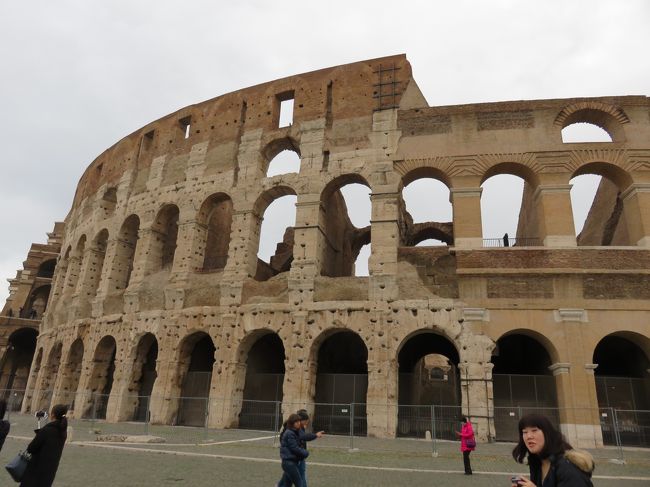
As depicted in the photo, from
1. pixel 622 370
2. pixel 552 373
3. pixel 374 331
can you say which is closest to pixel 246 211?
Answer: pixel 374 331

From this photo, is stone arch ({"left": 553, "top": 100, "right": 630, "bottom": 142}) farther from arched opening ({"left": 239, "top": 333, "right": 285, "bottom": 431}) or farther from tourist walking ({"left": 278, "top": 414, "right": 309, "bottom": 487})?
tourist walking ({"left": 278, "top": 414, "right": 309, "bottom": 487})

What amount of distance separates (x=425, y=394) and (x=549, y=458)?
20.1 m

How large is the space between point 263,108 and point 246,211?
4.62 meters

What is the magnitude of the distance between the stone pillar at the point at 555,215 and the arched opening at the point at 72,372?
18896 millimetres

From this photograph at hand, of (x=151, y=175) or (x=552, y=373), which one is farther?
(x=151, y=175)

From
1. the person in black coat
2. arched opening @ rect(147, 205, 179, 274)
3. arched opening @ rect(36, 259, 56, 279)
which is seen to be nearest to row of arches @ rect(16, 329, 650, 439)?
arched opening @ rect(147, 205, 179, 274)

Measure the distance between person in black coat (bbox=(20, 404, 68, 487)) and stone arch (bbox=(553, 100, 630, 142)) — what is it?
52.3 ft

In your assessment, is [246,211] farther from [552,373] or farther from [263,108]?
[552,373]

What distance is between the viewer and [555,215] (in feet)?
47.2

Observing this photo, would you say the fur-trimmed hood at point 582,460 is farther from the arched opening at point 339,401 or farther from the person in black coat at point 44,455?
the arched opening at point 339,401

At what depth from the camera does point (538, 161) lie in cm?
1497

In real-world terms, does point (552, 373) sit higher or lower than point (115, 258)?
lower

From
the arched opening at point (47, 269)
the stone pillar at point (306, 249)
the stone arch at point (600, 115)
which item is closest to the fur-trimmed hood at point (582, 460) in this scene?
the stone pillar at point (306, 249)

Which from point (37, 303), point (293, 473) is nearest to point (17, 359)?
point (37, 303)
